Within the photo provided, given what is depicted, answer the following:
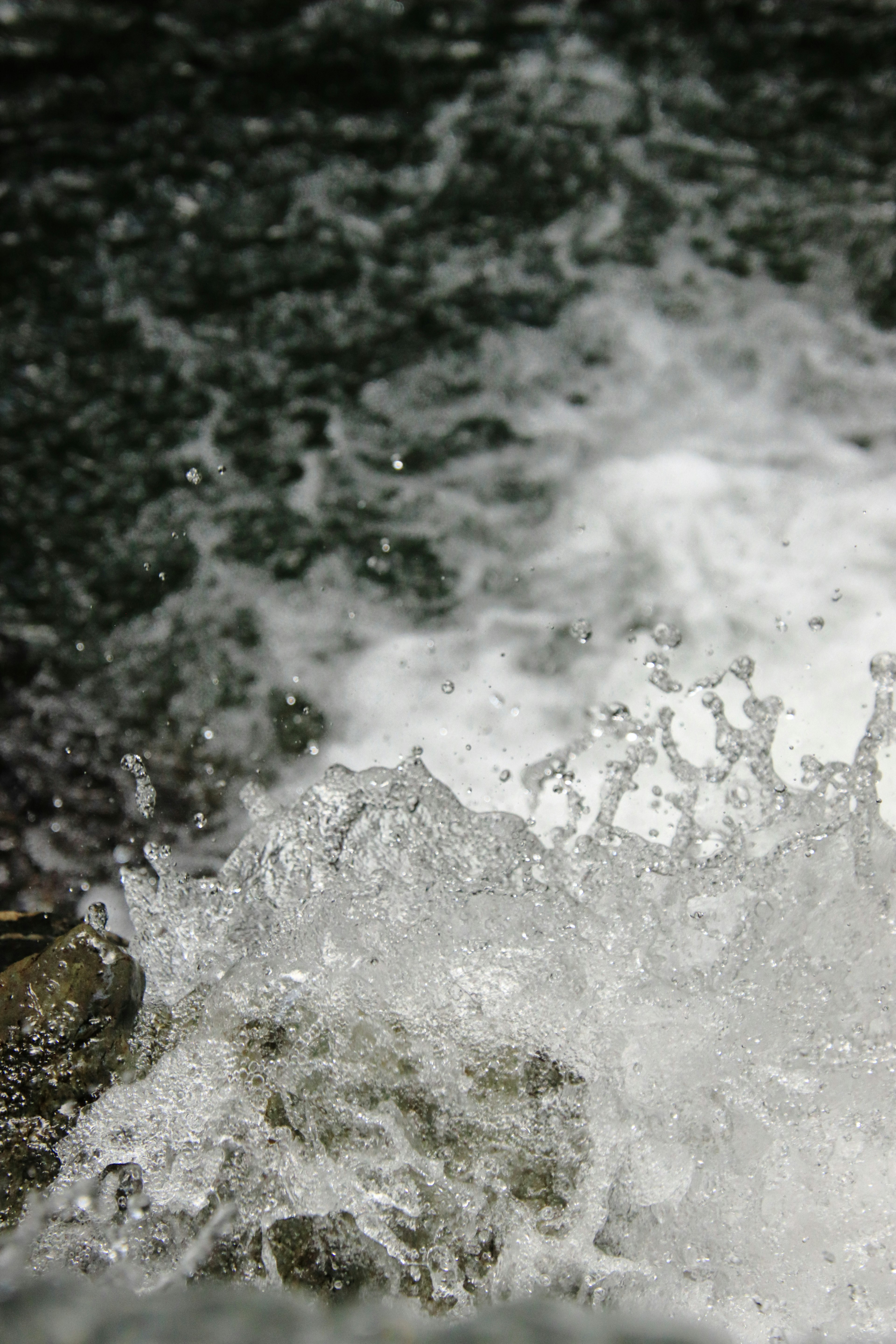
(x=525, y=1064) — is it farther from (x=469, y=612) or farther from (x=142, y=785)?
(x=142, y=785)

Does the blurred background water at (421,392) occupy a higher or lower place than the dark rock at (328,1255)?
higher

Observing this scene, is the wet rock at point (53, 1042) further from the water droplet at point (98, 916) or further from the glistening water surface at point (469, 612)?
the water droplet at point (98, 916)

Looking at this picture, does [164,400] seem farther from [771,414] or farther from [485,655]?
[771,414]

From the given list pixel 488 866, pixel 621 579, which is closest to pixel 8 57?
pixel 621 579

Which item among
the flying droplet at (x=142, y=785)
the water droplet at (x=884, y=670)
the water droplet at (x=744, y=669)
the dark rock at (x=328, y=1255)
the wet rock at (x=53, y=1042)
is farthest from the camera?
the flying droplet at (x=142, y=785)

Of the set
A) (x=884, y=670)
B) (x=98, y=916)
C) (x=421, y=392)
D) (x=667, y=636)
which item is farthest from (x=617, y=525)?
(x=98, y=916)

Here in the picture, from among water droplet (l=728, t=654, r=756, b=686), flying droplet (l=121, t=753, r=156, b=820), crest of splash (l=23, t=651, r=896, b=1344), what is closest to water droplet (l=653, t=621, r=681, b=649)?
water droplet (l=728, t=654, r=756, b=686)

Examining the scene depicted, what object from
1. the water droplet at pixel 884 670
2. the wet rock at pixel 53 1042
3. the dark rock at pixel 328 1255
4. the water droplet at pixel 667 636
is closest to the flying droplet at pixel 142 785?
the wet rock at pixel 53 1042
